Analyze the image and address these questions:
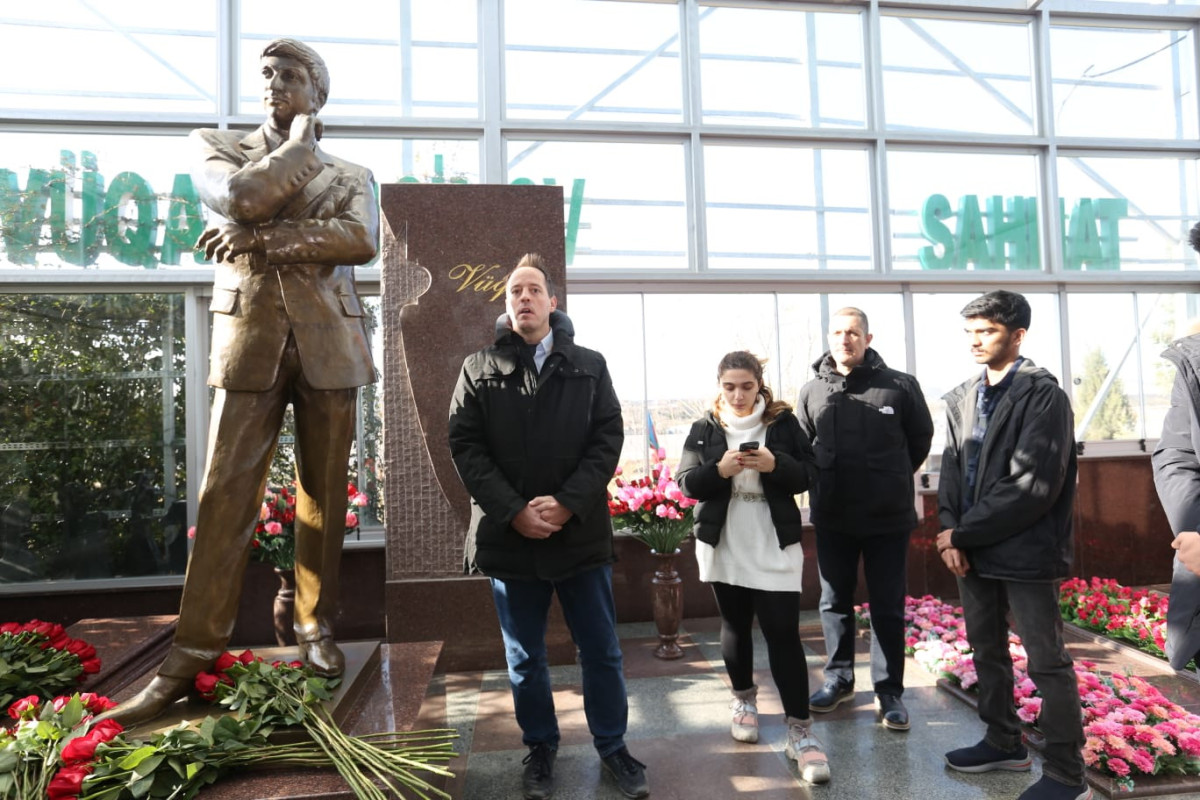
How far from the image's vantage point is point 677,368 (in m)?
5.12

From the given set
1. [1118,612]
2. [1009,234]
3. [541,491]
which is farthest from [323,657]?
[1009,234]

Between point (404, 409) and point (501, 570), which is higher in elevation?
point (404, 409)

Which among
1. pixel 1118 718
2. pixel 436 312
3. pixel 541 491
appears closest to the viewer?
pixel 541 491

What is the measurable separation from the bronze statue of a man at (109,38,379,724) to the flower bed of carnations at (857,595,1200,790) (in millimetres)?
2535

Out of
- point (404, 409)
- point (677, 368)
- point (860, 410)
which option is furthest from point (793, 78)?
point (404, 409)

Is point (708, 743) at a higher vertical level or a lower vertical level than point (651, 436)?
lower

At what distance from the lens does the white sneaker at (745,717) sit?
8.41 feet

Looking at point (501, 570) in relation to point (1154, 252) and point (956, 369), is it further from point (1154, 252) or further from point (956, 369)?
point (1154, 252)

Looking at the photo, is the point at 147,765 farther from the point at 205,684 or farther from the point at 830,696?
the point at 830,696

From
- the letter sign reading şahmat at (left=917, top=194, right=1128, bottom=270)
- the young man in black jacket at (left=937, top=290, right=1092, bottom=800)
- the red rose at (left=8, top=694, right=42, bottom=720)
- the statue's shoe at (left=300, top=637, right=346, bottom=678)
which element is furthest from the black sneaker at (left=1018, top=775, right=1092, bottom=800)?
the letter sign reading şahmat at (left=917, top=194, right=1128, bottom=270)

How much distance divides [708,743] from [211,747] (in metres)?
1.73

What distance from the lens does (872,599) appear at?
273cm

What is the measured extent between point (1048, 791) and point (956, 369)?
3.92m

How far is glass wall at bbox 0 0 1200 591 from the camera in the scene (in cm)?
445
